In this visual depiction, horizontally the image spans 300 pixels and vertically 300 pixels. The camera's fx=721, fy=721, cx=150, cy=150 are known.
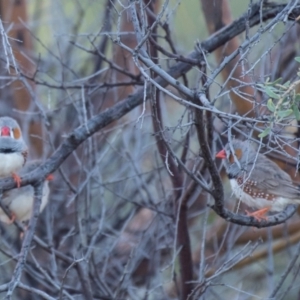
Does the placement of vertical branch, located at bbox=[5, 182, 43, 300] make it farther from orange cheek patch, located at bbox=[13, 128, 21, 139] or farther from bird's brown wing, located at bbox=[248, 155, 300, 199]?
bird's brown wing, located at bbox=[248, 155, 300, 199]

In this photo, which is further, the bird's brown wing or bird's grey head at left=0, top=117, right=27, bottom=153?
bird's grey head at left=0, top=117, right=27, bottom=153

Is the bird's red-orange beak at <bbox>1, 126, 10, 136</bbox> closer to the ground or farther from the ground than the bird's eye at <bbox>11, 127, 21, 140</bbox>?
farther from the ground

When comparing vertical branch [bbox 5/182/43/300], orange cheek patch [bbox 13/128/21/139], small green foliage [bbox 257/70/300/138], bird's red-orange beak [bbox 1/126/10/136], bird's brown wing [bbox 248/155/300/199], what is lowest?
bird's brown wing [bbox 248/155/300/199]

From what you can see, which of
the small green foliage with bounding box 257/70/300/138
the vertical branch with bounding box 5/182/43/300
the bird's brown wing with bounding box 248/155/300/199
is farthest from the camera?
the bird's brown wing with bounding box 248/155/300/199

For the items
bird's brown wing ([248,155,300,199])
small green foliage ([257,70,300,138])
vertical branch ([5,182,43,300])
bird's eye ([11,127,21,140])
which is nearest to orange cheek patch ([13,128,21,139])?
bird's eye ([11,127,21,140])

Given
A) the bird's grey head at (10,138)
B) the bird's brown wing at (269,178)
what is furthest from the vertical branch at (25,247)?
the bird's brown wing at (269,178)

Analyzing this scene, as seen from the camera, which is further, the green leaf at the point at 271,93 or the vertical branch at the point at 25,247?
the vertical branch at the point at 25,247

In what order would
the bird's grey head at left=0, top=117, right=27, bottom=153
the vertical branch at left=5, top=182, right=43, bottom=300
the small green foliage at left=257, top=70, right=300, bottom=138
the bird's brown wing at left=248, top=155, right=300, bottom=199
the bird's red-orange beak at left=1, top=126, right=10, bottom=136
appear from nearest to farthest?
the small green foliage at left=257, top=70, right=300, bottom=138
the vertical branch at left=5, top=182, right=43, bottom=300
the bird's brown wing at left=248, top=155, right=300, bottom=199
the bird's grey head at left=0, top=117, right=27, bottom=153
the bird's red-orange beak at left=1, top=126, right=10, bottom=136

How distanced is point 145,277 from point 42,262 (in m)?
0.94

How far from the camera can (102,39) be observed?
6.10 m

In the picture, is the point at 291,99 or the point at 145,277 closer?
the point at 291,99

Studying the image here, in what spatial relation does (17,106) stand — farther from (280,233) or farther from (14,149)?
(280,233)

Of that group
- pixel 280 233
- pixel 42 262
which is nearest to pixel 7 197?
pixel 42 262

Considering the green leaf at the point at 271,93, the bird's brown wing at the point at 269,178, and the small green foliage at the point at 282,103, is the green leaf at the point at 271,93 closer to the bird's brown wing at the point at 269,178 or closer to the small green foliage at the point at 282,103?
the small green foliage at the point at 282,103
